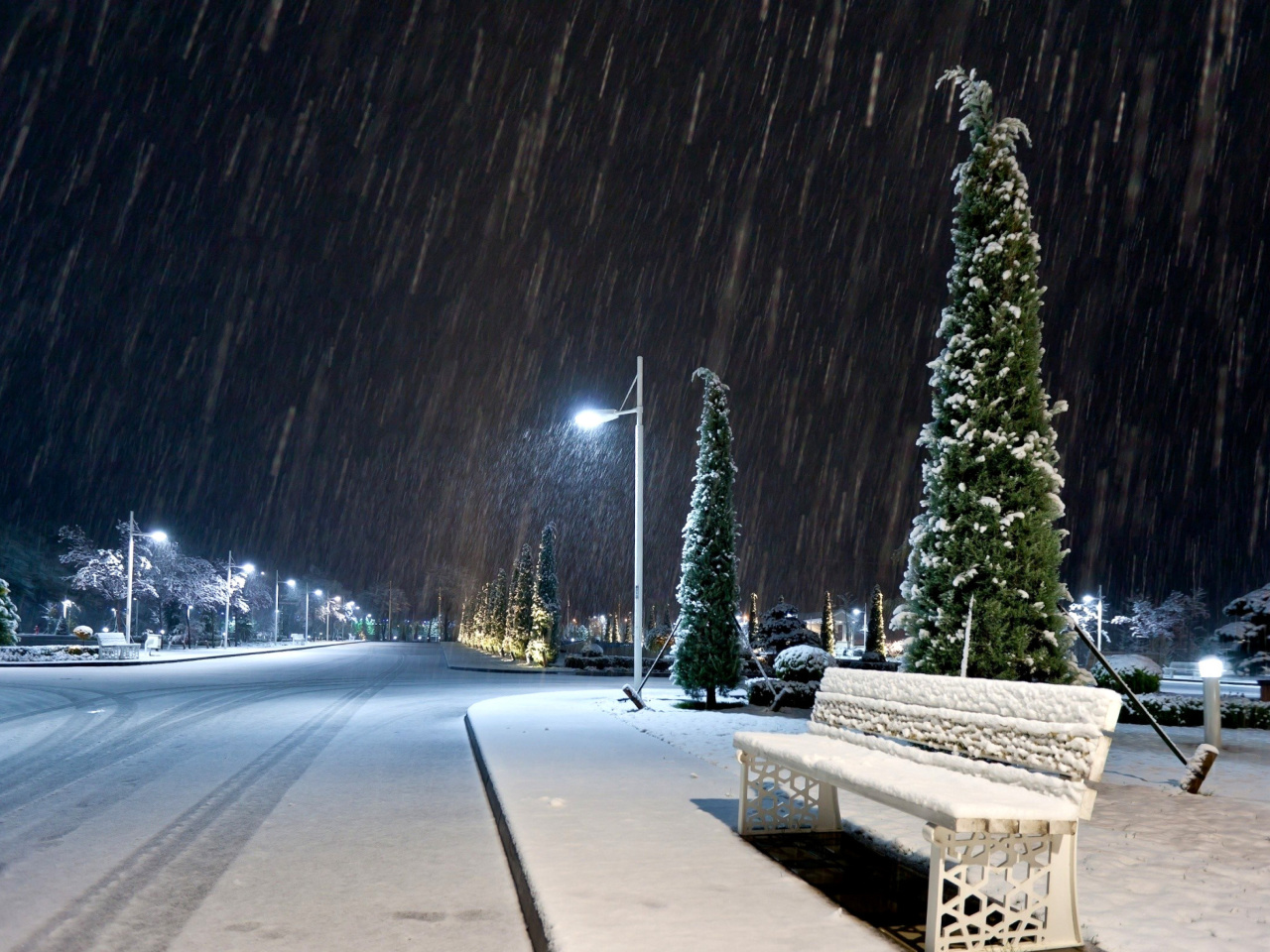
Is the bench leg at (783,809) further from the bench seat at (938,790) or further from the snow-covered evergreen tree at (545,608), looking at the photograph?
the snow-covered evergreen tree at (545,608)

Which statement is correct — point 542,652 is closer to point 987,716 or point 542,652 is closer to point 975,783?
point 987,716

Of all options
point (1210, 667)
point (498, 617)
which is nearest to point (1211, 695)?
point (1210, 667)

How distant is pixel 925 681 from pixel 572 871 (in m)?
2.77

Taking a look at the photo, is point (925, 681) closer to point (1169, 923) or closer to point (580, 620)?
point (1169, 923)

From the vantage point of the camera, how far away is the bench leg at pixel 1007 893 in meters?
4.33

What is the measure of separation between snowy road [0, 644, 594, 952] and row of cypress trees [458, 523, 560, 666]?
28.5 m

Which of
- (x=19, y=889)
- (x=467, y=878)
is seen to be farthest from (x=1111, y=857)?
(x=19, y=889)

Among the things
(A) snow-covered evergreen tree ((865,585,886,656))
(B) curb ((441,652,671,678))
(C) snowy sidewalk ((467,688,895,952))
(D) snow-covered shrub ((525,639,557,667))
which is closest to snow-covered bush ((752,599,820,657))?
(B) curb ((441,652,671,678))

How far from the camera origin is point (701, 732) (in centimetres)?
1371

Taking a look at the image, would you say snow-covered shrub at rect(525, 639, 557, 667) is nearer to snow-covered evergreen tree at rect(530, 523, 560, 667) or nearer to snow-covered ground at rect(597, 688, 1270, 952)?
snow-covered evergreen tree at rect(530, 523, 560, 667)

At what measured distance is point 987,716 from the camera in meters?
5.87

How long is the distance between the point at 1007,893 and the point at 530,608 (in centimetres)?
4451

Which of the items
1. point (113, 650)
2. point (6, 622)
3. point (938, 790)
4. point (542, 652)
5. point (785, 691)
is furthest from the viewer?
point (542, 652)

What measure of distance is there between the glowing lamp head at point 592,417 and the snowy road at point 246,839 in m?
6.82
